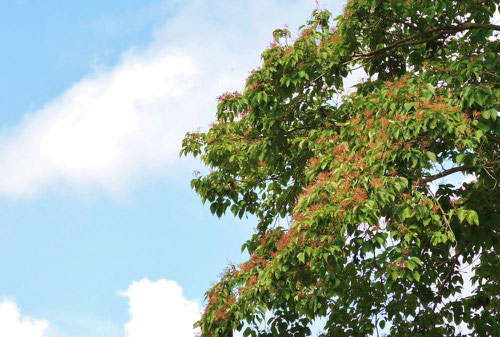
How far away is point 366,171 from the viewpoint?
7711mm

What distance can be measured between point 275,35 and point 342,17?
Answer: 101 cm

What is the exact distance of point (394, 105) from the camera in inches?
314

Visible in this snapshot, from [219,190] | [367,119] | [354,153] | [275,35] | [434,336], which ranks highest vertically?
[275,35]

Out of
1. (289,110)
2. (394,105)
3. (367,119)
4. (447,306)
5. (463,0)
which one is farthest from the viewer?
(447,306)

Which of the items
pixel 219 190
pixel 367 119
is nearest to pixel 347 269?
pixel 367 119

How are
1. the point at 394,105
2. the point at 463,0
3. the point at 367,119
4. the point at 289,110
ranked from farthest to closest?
the point at 289,110
the point at 463,0
the point at 367,119
the point at 394,105

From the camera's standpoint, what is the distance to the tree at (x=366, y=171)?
759cm

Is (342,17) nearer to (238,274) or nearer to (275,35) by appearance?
(275,35)

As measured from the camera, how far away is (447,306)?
35.3ft

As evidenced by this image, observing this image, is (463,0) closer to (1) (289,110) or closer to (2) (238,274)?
(1) (289,110)

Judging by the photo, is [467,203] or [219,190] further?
[219,190]

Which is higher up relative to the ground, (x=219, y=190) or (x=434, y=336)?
(x=219, y=190)

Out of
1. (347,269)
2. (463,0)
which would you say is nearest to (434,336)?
(347,269)

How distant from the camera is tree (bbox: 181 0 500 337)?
759 centimetres
